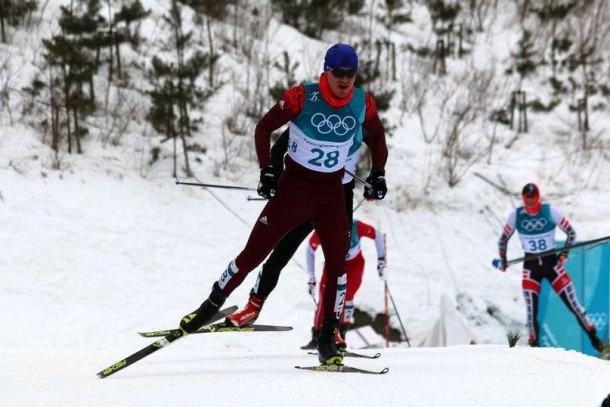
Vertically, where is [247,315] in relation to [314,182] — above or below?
below

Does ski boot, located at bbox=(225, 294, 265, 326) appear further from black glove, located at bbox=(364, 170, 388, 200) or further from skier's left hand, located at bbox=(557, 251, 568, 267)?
skier's left hand, located at bbox=(557, 251, 568, 267)

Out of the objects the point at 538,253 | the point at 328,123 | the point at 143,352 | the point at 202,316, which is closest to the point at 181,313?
the point at 538,253

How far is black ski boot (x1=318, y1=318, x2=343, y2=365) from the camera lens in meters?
4.08

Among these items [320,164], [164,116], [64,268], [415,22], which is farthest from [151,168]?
[415,22]

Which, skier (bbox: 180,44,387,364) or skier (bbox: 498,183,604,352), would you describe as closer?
skier (bbox: 180,44,387,364)

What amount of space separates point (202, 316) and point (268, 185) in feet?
2.92

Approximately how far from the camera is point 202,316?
161 inches

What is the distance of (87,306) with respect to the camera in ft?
28.0

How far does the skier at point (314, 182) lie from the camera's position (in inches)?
157

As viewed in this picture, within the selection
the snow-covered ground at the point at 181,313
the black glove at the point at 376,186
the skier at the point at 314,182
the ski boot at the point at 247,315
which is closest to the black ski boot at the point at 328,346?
the skier at the point at 314,182

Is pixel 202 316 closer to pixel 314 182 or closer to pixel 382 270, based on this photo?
pixel 314 182

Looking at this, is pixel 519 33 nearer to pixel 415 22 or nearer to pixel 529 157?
pixel 415 22

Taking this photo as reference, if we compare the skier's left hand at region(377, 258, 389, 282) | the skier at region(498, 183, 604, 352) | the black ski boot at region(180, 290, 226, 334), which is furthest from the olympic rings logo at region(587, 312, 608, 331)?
the black ski boot at region(180, 290, 226, 334)

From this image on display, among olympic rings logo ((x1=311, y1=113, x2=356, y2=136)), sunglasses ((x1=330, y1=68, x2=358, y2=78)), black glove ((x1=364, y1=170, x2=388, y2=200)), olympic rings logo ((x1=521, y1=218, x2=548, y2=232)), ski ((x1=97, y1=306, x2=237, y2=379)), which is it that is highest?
sunglasses ((x1=330, y1=68, x2=358, y2=78))
